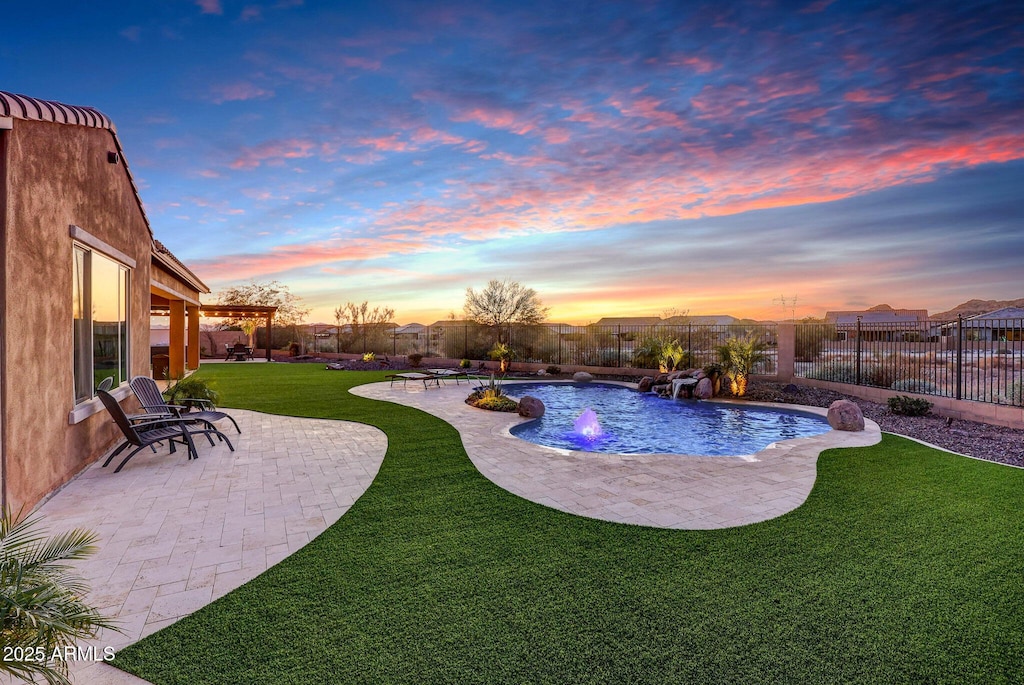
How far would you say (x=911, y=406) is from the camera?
9.80m

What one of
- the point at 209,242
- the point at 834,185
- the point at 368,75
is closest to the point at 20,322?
the point at 368,75

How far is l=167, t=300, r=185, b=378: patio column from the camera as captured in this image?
16250mm

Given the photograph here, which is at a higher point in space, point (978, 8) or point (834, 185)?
point (978, 8)

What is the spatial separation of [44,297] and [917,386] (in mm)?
15430

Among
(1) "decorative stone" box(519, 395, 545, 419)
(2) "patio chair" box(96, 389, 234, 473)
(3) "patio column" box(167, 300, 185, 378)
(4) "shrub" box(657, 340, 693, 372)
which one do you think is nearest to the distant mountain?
(4) "shrub" box(657, 340, 693, 372)

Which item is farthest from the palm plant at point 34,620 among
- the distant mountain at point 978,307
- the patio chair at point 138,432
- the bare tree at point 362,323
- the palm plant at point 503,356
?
the bare tree at point 362,323

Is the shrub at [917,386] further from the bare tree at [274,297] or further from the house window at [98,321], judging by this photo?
the bare tree at [274,297]

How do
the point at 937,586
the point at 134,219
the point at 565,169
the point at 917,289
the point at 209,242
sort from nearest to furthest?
the point at 937,586, the point at 134,219, the point at 565,169, the point at 917,289, the point at 209,242

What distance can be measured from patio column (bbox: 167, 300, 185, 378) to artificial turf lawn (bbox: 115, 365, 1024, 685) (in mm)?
15513

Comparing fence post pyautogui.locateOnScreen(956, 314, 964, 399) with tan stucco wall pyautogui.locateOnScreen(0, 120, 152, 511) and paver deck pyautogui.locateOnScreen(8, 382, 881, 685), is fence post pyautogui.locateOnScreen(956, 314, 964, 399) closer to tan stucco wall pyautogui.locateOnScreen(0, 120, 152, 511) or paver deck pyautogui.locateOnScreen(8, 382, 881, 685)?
paver deck pyautogui.locateOnScreen(8, 382, 881, 685)

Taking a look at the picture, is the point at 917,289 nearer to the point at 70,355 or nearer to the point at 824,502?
the point at 824,502

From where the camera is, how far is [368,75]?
32.9 ft

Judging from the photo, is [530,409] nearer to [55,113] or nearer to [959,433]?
[959,433]

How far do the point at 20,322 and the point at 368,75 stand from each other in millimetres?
8097
